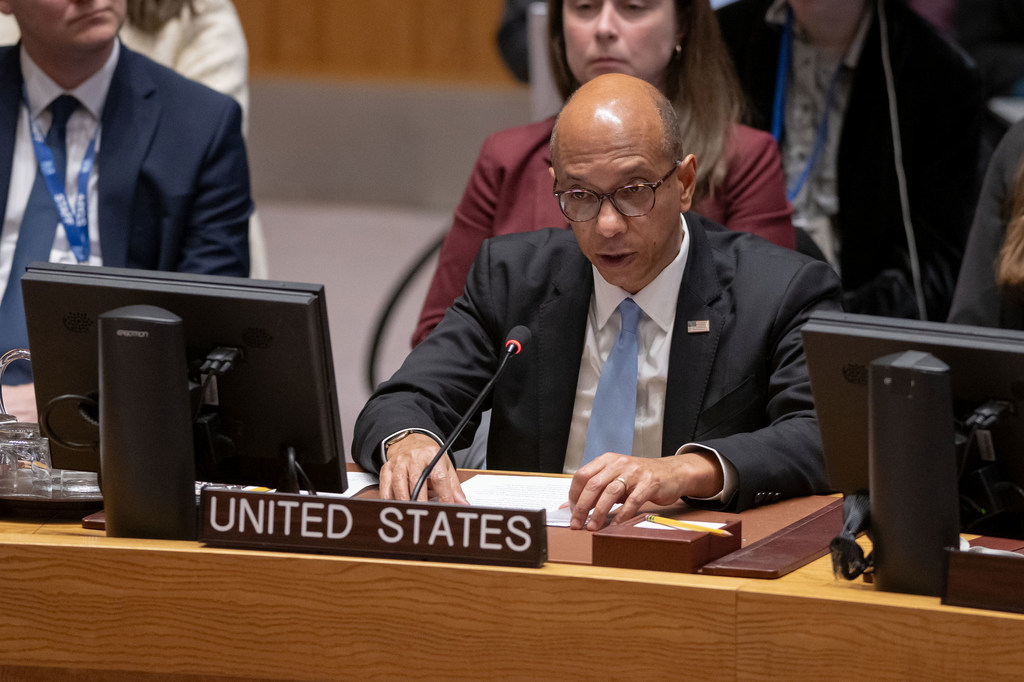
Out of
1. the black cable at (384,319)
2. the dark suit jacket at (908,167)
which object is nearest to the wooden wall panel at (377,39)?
the black cable at (384,319)

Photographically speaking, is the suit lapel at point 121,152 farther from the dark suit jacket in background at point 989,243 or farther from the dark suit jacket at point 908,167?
the dark suit jacket in background at point 989,243

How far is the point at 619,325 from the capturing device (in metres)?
2.23

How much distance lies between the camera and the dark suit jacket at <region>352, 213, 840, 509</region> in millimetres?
2148

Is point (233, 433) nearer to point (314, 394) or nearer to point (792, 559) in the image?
point (314, 394)

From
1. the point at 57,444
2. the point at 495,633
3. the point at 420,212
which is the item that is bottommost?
the point at 495,633

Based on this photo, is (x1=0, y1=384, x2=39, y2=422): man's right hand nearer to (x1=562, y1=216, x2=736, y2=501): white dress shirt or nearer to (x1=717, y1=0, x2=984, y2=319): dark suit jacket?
(x1=562, y1=216, x2=736, y2=501): white dress shirt

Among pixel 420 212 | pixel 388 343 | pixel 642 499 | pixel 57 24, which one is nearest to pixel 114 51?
pixel 57 24

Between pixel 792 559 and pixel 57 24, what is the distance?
1942mm

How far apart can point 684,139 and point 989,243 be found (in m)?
0.61

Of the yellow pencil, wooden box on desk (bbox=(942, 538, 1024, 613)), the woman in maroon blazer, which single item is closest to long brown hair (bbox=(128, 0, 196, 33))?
the woman in maroon blazer

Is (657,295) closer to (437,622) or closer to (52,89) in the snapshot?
(437,622)

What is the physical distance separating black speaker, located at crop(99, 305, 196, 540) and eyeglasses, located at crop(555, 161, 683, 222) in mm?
684

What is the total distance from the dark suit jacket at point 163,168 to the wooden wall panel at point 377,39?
426cm

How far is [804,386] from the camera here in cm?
206
